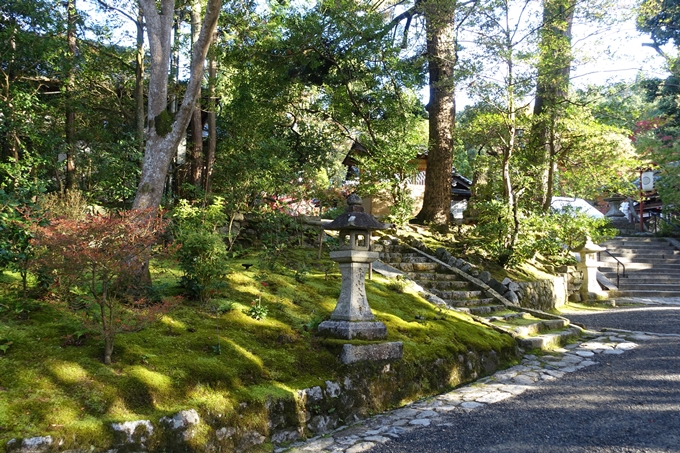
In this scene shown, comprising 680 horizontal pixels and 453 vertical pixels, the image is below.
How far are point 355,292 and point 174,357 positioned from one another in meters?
2.38

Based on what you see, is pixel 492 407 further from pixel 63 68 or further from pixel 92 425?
pixel 63 68

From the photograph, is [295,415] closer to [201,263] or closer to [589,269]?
[201,263]

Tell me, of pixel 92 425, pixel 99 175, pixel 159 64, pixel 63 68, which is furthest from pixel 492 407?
pixel 63 68

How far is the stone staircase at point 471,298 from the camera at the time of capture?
8.94 m

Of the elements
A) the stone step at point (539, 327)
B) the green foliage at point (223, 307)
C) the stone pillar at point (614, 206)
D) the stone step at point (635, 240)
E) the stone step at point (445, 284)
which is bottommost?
the stone step at point (539, 327)

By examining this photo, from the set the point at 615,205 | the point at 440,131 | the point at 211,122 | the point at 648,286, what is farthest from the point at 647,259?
the point at 211,122

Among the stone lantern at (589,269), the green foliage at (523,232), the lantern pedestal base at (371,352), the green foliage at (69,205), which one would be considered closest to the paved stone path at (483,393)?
the lantern pedestal base at (371,352)

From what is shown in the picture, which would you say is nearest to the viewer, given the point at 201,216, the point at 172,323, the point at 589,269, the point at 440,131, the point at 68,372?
the point at 68,372

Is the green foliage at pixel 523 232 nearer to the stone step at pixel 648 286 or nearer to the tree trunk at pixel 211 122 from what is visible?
the stone step at pixel 648 286

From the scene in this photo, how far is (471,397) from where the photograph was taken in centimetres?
590

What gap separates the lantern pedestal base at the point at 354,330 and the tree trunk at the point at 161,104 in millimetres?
2722

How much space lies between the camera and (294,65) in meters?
13.2

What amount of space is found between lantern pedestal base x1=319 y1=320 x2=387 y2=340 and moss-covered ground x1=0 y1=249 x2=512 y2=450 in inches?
7.1

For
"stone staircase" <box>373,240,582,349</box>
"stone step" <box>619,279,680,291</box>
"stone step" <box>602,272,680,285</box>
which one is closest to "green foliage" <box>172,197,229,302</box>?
"stone staircase" <box>373,240,582,349</box>
